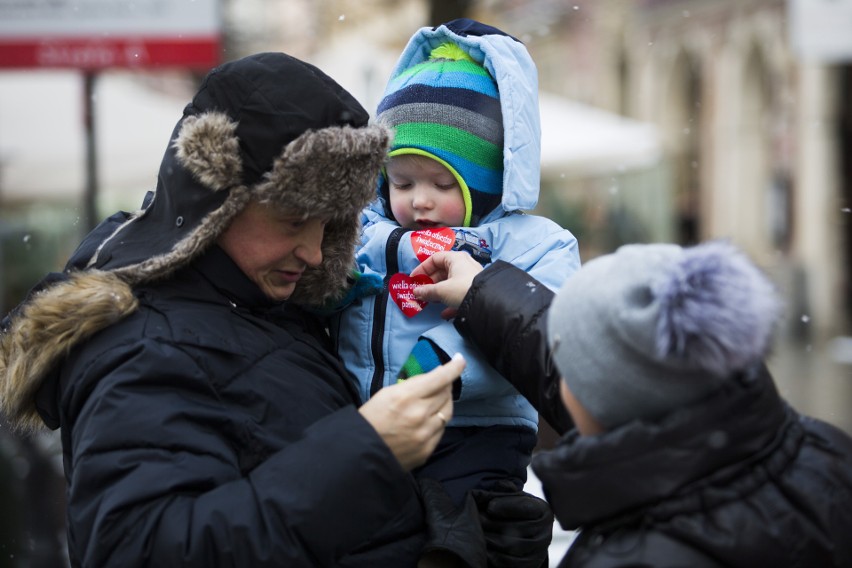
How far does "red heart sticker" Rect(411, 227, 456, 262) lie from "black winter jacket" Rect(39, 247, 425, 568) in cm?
45

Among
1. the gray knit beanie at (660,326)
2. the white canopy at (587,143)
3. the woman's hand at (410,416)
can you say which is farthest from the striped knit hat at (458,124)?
the white canopy at (587,143)

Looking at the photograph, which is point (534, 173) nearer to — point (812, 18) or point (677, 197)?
point (812, 18)

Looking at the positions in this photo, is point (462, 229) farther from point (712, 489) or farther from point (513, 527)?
point (712, 489)

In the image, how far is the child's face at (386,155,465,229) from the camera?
2471 millimetres

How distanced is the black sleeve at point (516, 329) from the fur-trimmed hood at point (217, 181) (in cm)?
32

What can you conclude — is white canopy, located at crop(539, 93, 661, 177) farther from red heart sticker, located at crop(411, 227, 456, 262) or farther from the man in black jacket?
the man in black jacket

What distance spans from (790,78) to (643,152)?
5.09m

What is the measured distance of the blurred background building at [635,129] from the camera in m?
10.6

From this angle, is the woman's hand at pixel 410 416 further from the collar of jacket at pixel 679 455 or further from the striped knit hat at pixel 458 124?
the striped knit hat at pixel 458 124

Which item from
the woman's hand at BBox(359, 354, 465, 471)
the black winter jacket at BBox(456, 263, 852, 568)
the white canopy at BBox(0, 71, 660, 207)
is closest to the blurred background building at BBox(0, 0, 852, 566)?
the white canopy at BBox(0, 71, 660, 207)

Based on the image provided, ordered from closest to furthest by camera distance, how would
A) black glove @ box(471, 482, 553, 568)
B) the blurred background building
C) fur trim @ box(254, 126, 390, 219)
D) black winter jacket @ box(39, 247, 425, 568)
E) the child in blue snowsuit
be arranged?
1. black winter jacket @ box(39, 247, 425, 568)
2. fur trim @ box(254, 126, 390, 219)
3. black glove @ box(471, 482, 553, 568)
4. the child in blue snowsuit
5. the blurred background building

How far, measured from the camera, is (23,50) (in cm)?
621

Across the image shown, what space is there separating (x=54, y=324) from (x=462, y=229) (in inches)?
34.5

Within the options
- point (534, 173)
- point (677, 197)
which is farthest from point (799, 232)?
point (534, 173)
